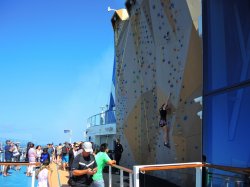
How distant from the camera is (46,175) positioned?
8430mm

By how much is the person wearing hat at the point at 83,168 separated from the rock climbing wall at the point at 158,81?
19.7 feet

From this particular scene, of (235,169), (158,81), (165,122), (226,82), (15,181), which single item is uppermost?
(158,81)

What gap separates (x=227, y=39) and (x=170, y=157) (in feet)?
29.5

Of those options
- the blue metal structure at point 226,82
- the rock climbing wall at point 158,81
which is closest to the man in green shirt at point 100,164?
the blue metal structure at point 226,82

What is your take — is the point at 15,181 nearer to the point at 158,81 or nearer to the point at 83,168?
the point at 158,81

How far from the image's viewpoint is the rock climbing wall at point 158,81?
42.0 feet

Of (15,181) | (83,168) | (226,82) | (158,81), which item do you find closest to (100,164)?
(83,168)

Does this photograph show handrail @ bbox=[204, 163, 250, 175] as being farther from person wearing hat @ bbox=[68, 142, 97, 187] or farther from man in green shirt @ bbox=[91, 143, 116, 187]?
man in green shirt @ bbox=[91, 143, 116, 187]

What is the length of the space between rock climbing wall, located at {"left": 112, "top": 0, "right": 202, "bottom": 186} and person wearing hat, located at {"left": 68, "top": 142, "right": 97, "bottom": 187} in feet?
19.7

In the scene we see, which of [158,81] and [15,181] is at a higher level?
[158,81]

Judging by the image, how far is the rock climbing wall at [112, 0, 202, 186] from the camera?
12.8 meters

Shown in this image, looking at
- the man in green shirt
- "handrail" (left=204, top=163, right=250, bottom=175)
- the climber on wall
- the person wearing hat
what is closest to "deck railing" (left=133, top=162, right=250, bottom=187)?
"handrail" (left=204, top=163, right=250, bottom=175)

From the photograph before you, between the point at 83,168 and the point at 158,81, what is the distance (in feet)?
30.0

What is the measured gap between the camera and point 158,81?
51.3 ft
